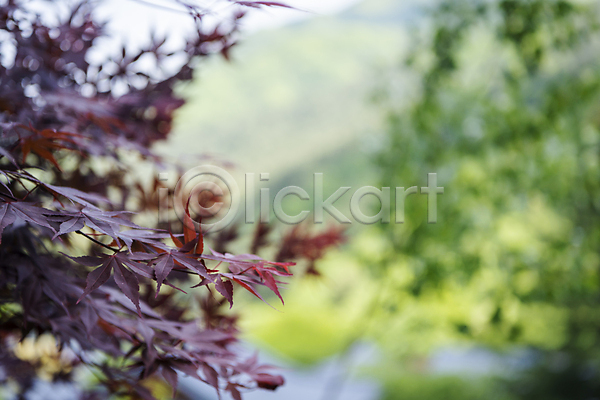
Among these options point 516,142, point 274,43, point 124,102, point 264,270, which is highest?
point 274,43

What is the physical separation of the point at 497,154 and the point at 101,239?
1.45 metres

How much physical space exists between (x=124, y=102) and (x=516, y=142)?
135 cm

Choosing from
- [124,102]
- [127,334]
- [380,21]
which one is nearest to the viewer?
Result: [127,334]

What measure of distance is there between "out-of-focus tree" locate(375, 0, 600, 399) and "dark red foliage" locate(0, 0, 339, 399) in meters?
0.83

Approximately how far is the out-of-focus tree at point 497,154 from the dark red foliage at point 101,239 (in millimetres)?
833

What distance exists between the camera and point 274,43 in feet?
35.7

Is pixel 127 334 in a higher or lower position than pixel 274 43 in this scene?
lower

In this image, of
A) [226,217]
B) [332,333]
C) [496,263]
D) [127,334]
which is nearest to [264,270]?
[127,334]

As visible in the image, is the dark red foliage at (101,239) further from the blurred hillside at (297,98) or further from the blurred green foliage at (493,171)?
the blurred hillside at (297,98)

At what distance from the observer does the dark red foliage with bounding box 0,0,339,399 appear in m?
0.42

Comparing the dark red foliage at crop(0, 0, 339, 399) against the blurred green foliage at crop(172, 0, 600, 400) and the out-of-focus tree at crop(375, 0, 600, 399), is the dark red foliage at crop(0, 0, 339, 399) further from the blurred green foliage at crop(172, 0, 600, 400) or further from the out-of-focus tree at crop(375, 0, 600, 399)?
the out-of-focus tree at crop(375, 0, 600, 399)

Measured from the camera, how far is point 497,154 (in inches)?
65.0

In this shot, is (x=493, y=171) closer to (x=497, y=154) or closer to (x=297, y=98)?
(x=497, y=154)

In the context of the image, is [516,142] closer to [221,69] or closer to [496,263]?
[496,263]
